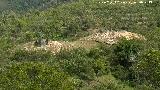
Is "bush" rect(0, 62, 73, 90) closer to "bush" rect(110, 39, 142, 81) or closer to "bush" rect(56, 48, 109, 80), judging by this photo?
"bush" rect(56, 48, 109, 80)

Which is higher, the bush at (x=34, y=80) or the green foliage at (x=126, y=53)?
the bush at (x=34, y=80)

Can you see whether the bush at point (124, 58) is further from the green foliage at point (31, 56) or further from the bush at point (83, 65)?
the green foliage at point (31, 56)

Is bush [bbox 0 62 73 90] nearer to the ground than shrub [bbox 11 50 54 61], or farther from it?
farther from it

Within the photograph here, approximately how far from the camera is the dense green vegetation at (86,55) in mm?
34781

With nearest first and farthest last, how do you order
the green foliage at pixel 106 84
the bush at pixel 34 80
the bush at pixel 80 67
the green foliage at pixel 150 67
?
the bush at pixel 34 80 < the green foliage at pixel 150 67 < the green foliage at pixel 106 84 < the bush at pixel 80 67

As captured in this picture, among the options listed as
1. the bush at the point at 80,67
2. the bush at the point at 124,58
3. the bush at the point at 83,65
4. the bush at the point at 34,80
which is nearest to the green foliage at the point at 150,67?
the bush at the point at 124,58

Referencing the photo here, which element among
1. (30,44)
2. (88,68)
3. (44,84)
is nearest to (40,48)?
(30,44)

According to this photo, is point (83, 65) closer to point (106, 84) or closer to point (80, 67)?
point (80, 67)

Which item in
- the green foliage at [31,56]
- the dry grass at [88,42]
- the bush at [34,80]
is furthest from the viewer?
the dry grass at [88,42]

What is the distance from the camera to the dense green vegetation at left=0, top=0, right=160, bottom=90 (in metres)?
34.8

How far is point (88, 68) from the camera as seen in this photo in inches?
1799

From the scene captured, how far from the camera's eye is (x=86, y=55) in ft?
165

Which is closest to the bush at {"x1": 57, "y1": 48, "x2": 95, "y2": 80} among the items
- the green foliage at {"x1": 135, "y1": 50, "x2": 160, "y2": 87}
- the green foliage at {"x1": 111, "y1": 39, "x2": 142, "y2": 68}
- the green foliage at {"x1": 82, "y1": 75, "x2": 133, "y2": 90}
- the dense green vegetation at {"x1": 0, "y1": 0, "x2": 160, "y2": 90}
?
the dense green vegetation at {"x1": 0, "y1": 0, "x2": 160, "y2": 90}

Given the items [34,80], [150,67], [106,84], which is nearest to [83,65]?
[106,84]
